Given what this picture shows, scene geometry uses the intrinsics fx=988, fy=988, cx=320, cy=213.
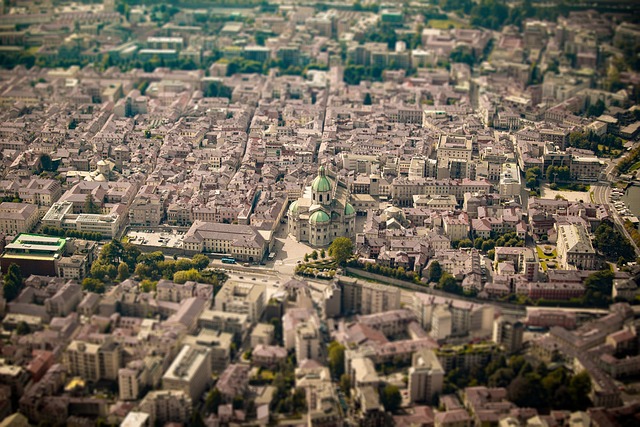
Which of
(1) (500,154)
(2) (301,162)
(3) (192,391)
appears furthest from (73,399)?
(1) (500,154)

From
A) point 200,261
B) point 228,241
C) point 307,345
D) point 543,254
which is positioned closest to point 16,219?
point 200,261

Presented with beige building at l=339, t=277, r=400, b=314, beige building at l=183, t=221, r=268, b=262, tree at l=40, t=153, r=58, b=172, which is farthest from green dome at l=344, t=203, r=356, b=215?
tree at l=40, t=153, r=58, b=172

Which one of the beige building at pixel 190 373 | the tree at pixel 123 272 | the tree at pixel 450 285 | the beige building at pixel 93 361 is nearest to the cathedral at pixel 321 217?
the tree at pixel 450 285

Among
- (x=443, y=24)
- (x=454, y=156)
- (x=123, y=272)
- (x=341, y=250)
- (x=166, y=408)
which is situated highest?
(x=443, y=24)

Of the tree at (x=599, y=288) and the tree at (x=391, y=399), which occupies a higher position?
the tree at (x=599, y=288)

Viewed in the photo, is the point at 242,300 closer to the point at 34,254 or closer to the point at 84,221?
the point at 34,254

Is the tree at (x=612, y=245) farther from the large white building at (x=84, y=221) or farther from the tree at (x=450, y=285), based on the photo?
the large white building at (x=84, y=221)
